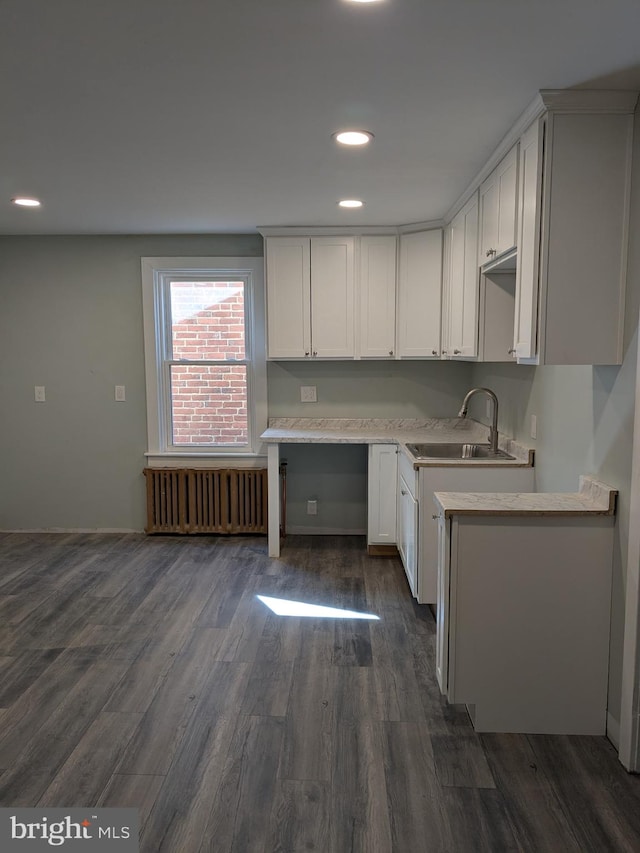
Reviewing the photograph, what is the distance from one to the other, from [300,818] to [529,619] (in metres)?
1.06

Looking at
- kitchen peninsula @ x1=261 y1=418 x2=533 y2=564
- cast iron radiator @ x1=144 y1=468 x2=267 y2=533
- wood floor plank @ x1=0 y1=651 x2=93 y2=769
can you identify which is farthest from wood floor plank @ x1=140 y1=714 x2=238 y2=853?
cast iron radiator @ x1=144 y1=468 x2=267 y2=533

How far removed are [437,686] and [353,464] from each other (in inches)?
92.3

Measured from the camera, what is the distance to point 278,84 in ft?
6.63

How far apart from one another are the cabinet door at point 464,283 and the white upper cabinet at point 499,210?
0.65ft

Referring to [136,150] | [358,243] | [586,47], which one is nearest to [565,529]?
[586,47]

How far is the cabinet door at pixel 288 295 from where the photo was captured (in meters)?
4.37

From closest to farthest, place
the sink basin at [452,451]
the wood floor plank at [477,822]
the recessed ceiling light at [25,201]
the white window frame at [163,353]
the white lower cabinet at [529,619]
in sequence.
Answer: the wood floor plank at [477,822] → the white lower cabinet at [529,619] → the recessed ceiling light at [25,201] → the sink basin at [452,451] → the white window frame at [163,353]

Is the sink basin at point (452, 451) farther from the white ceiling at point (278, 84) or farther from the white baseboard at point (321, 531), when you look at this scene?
the white ceiling at point (278, 84)

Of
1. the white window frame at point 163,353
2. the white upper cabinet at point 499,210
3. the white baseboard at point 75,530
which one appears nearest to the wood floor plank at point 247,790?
the white upper cabinet at point 499,210

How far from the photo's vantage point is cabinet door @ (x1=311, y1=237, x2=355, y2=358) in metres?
4.36

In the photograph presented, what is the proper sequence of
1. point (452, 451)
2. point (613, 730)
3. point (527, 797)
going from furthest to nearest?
point (452, 451)
point (613, 730)
point (527, 797)

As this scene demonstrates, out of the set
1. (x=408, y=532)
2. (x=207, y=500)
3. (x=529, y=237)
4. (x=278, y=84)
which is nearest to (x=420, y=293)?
(x=408, y=532)

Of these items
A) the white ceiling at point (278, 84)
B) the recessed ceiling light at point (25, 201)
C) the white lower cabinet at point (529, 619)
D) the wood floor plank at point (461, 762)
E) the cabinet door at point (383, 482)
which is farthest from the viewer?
the cabinet door at point (383, 482)

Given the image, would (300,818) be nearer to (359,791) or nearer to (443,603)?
(359,791)
